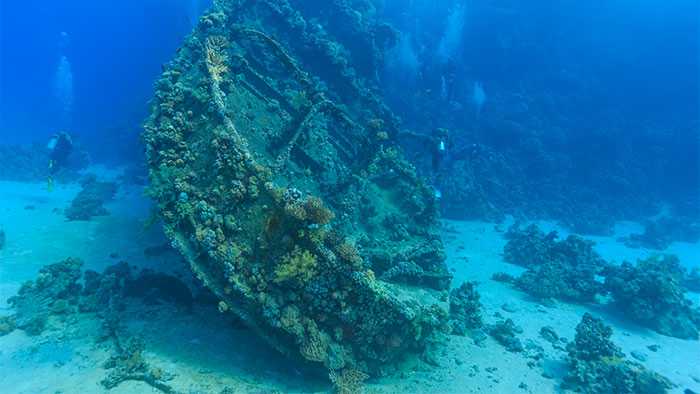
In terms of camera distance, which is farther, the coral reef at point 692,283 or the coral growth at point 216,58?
the coral reef at point 692,283

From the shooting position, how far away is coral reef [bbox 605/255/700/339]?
12.0 m

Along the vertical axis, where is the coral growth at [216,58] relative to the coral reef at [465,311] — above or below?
above

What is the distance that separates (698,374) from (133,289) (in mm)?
13997

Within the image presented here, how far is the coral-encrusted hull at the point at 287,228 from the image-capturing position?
22.2 feet

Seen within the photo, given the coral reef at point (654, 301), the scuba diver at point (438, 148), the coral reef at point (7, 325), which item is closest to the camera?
the coral reef at point (7, 325)

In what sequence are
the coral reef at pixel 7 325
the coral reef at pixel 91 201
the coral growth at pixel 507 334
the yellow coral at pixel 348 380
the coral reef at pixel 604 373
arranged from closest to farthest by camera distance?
1. the yellow coral at pixel 348 380
2. the coral reef at pixel 7 325
3. the coral reef at pixel 604 373
4. the coral growth at pixel 507 334
5. the coral reef at pixel 91 201

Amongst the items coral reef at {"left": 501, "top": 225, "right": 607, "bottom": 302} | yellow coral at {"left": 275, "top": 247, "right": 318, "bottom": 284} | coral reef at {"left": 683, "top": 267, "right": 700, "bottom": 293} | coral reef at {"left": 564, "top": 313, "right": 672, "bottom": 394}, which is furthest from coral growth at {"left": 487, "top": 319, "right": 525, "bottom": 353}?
coral reef at {"left": 683, "top": 267, "right": 700, "bottom": 293}

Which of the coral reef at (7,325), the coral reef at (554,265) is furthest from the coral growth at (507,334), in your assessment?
the coral reef at (7,325)

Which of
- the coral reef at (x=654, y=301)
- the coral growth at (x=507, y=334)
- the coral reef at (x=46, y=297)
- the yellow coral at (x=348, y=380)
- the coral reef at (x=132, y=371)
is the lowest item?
the coral reef at (x=132, y=371)

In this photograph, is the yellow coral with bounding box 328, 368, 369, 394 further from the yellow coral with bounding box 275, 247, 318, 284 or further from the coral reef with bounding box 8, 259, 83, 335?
the coral reef with bounding box 8, 259, 83, 335

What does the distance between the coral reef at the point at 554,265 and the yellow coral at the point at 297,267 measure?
9.35 metres

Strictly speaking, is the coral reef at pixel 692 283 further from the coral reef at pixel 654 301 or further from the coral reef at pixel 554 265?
the coral reef at pixel 654 301

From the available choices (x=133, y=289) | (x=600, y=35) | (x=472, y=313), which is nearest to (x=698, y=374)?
(x=472, y=313)

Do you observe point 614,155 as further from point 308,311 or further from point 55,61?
point 55,61
